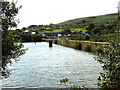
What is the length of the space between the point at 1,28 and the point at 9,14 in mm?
698

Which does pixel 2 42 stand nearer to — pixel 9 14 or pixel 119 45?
pixel 9 14

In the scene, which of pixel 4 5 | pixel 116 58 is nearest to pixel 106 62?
pixel 116 58

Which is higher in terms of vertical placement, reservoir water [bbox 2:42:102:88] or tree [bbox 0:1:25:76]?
tree [bbox 0:1:25:76]

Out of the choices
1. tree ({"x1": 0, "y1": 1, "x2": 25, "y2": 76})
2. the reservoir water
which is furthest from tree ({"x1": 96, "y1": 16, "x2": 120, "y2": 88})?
the reservoir water

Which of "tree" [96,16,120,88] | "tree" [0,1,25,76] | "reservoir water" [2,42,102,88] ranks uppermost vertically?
"tree" [0,1,25,76]

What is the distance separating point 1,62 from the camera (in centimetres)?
843

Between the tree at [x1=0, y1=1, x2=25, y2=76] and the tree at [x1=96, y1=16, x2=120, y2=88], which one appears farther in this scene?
the tree at [x1=96, y1=16, x2=120, y2=88]

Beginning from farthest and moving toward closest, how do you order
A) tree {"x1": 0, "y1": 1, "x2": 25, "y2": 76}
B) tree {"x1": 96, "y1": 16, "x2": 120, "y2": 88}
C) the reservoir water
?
1. the reservoir water
2. tree {"x1": 96, "y1": 16, "x2": 120, "y2": 88}
3. tree {"x1": 0, "y1": 1, "x2": 25, "y2": 76}

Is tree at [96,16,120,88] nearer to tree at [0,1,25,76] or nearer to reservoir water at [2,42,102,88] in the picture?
tree at [0,1,25,76]

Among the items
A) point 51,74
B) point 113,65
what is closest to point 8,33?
point 113,65

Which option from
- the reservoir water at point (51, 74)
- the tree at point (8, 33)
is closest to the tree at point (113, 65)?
the tree at point (8, 33)

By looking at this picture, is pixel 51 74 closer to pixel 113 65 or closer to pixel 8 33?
pixel 113 65

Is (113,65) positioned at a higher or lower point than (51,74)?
higher

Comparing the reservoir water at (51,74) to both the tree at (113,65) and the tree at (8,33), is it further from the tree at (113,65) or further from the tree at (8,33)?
the tree at (113,65)
